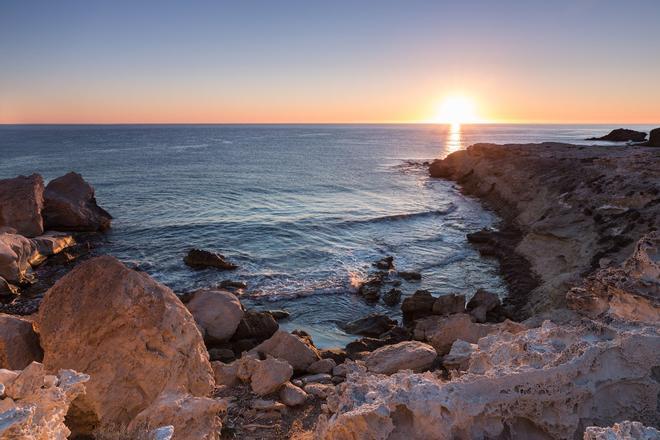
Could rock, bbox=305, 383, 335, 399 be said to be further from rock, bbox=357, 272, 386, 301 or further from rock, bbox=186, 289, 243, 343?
rock, bbox=357, 272, 386, 301

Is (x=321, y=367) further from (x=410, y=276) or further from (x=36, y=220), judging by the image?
(x=36, y=220)

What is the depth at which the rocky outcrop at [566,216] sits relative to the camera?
19.2 m

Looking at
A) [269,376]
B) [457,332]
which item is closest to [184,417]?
[269,376]

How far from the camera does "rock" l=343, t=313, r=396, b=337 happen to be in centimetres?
1736

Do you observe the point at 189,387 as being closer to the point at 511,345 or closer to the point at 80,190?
the point at 511,345

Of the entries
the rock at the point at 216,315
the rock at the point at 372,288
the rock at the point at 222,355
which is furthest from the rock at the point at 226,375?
the rock at the point at 372,288

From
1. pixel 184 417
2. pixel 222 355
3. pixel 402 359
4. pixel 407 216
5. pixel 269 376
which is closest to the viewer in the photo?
pixel 184 417

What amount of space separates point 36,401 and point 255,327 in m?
10.6

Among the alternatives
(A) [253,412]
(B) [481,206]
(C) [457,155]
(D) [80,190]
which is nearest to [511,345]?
(A) [253,412]

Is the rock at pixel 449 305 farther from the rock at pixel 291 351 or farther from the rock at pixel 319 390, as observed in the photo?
the rock at pixel 319 390

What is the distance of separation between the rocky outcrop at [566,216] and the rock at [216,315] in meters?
11.2

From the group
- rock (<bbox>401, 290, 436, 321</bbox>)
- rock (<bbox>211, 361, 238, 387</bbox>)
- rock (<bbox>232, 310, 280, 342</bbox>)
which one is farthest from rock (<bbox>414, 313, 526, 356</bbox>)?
rock (<bbox>211, 361, 238, 387</bbox>)

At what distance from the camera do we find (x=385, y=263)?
1005 inches

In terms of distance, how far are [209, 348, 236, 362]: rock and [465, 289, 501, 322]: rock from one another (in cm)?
936
